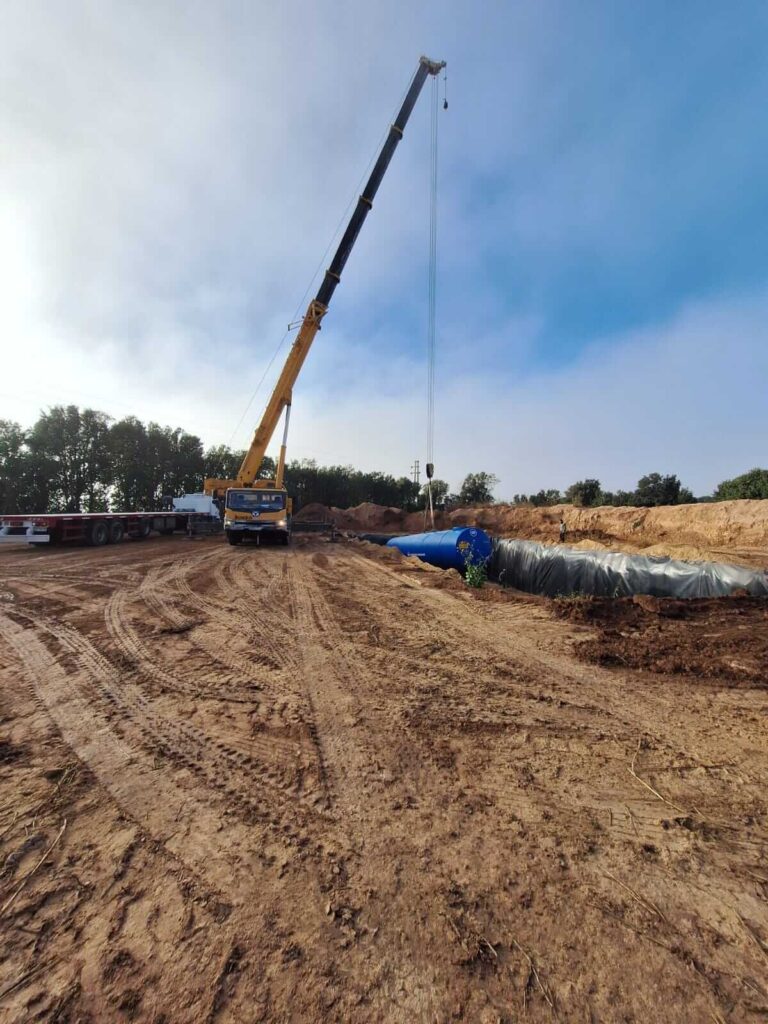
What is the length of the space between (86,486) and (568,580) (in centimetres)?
4543

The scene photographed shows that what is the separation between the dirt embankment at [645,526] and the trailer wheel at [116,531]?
807 inches

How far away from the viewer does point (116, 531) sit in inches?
672

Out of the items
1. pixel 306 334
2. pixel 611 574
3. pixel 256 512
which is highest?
Answer: pixel 306 334

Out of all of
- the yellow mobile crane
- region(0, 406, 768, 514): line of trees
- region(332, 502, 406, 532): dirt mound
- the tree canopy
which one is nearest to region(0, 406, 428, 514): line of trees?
region(0, 406, 768, 514): line of trees

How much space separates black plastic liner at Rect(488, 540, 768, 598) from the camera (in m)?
7.72

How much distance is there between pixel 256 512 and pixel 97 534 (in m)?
6.78

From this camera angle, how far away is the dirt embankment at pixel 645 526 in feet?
53.4

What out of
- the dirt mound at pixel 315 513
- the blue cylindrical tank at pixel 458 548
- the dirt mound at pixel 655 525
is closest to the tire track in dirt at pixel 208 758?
the blue cylindrical tank at pixel 458 548

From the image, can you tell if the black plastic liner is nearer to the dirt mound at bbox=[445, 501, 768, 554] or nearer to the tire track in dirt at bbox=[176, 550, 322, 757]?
the dirt mound at bbox=[445, 501, 768, 554]

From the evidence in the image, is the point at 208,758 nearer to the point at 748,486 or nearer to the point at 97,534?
the point at 97,534

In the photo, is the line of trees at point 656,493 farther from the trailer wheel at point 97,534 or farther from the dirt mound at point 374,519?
the trailer wheel at point 97,534

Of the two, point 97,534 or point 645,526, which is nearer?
point 97,534

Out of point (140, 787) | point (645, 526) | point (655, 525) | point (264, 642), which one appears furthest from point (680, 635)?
point (645, 526)

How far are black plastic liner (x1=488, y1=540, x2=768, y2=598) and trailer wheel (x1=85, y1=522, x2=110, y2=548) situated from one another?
50.2ft
